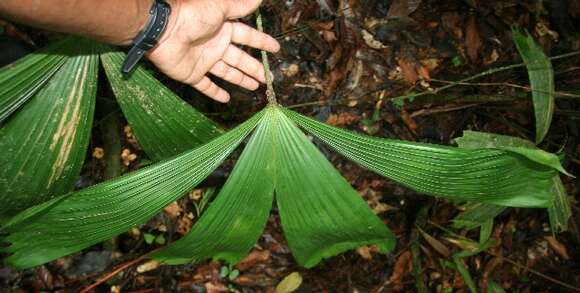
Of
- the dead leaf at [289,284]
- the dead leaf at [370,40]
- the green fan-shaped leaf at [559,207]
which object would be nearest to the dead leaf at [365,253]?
the dead leaf at [289,284]

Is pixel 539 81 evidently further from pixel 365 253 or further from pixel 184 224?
pixel 184 224

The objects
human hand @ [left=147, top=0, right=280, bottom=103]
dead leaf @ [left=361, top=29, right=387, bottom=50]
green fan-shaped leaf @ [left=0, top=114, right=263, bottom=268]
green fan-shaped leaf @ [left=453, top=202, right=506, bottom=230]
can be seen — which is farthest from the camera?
dead leaf @ [left=361, top=29, right=387, bottom=50]

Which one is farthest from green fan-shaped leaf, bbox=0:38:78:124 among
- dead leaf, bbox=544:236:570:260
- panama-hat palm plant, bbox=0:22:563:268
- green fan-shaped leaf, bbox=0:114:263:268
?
dead leaf, bbox=544:236:570:260

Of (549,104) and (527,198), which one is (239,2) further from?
(549,104)

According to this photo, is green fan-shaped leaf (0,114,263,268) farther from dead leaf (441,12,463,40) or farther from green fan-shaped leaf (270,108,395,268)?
dead leaf (441,12,463,40)

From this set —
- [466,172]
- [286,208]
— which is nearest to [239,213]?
[286,208]

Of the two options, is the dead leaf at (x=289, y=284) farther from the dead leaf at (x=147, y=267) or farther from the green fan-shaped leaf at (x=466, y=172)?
the green fan-shaped leaf at (x=466, y=172)
